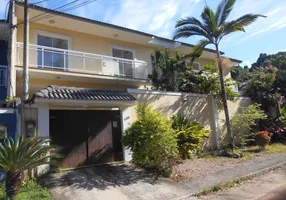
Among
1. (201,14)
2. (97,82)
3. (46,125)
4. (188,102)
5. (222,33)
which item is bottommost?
(46,125)

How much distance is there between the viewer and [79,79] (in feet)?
39.9

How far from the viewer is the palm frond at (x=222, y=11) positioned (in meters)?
11.4

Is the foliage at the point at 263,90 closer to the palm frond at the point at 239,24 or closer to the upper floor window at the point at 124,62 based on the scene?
the palm frond at the point at 239,24

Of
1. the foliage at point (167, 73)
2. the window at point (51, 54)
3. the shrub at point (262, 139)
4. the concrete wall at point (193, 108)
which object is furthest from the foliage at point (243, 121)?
the window at point (51, 54)

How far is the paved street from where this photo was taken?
19.6 ft

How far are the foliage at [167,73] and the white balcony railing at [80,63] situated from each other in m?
1.03

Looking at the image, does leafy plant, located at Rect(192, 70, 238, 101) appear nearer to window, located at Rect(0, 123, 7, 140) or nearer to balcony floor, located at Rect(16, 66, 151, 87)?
balcony floor, located at Rect(16, 66, 151, 87)

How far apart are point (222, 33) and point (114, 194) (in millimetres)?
9746

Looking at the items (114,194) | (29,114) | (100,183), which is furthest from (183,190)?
(29,114)

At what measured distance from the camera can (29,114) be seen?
7.94 metres

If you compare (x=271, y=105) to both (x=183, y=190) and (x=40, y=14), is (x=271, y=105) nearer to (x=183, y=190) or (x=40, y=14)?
(x=183, y=190)

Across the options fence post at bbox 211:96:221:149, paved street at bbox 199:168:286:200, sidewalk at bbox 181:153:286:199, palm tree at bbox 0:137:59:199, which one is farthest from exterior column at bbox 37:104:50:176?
fence post at bbox 211:96:221:149

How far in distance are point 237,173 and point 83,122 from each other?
21.3ft

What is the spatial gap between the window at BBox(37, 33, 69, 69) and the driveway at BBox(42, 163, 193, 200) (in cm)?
587
